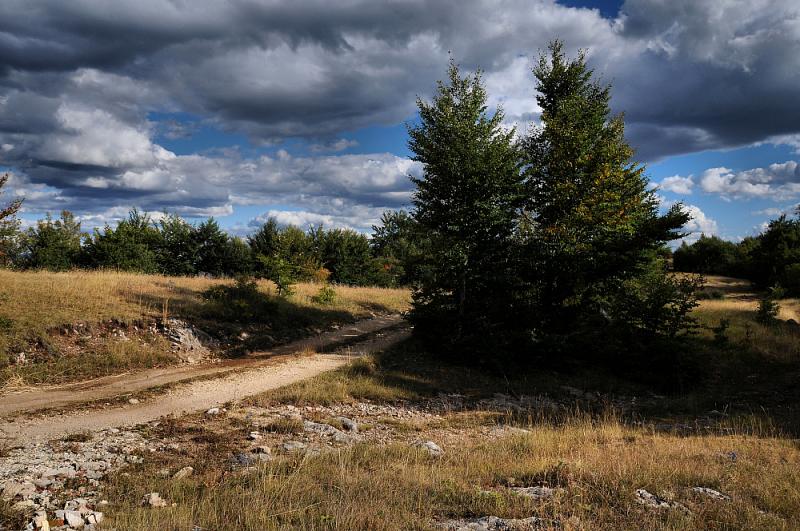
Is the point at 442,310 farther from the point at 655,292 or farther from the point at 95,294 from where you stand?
the point at 95,294

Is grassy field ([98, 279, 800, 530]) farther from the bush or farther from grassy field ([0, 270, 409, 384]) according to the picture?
the bush

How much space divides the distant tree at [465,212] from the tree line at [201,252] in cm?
963

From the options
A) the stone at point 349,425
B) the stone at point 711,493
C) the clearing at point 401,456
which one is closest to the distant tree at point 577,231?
the clearing at point 401,456

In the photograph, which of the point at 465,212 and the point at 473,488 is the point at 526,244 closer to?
the point at 465,212

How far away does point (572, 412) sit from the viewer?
12.8 metres

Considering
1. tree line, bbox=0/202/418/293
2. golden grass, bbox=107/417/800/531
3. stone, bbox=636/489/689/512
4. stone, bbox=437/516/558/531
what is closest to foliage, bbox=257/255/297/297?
tree line, bbox=0/202/418/293

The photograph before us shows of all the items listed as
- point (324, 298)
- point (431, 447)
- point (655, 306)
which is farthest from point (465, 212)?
point (324, 298)

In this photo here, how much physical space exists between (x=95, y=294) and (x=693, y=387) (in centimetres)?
2072

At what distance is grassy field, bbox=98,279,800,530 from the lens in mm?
5074

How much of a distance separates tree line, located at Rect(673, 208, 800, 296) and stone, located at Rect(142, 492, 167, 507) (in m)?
35.0

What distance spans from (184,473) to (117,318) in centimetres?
1075

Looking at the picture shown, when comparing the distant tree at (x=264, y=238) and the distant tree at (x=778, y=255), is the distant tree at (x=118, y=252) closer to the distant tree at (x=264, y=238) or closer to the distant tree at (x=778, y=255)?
the distant tree at (x=264, y=238)

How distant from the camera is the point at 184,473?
653 cm

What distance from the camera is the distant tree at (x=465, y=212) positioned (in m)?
16.5
